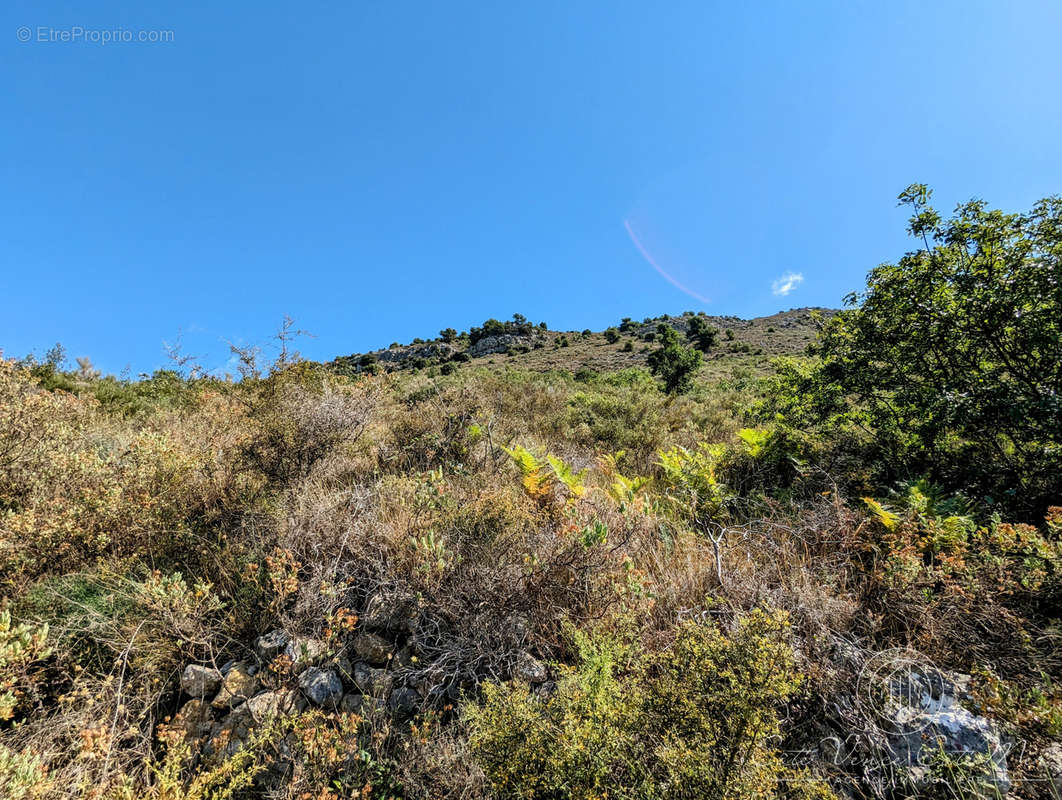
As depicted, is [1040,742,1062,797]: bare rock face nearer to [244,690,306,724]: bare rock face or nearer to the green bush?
the green bush

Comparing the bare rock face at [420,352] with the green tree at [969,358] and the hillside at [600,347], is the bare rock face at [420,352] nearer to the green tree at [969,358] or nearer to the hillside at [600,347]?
the hillside at [600,347]

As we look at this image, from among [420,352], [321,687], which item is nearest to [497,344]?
[420,352]

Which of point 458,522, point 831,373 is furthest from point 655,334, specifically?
point 458,522

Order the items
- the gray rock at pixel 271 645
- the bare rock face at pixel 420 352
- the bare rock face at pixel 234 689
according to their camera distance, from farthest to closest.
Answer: the bare rock face at pixel 420 352 < the gray rock at pixel 271 645 < the bare rock face at pixel 234 689

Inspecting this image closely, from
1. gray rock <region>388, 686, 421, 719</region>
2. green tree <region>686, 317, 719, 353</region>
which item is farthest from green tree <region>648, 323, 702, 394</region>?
gray rock <region>388, 686, 421, 719</region>

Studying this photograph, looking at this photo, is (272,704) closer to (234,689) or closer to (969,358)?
(234,689)

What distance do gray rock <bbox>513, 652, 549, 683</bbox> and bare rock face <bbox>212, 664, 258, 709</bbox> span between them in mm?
1825

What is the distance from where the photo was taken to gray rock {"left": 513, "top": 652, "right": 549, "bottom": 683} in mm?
2420

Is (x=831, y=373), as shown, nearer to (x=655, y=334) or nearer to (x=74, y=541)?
(x=74, y=541)

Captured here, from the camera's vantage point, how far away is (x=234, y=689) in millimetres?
2518

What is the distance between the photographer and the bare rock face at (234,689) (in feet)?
8.21

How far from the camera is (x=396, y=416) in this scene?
6.24 m

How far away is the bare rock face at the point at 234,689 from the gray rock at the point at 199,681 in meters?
0.06

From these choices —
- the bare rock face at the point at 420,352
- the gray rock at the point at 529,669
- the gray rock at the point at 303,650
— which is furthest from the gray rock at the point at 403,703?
the bare rock face at the point at 420,352
